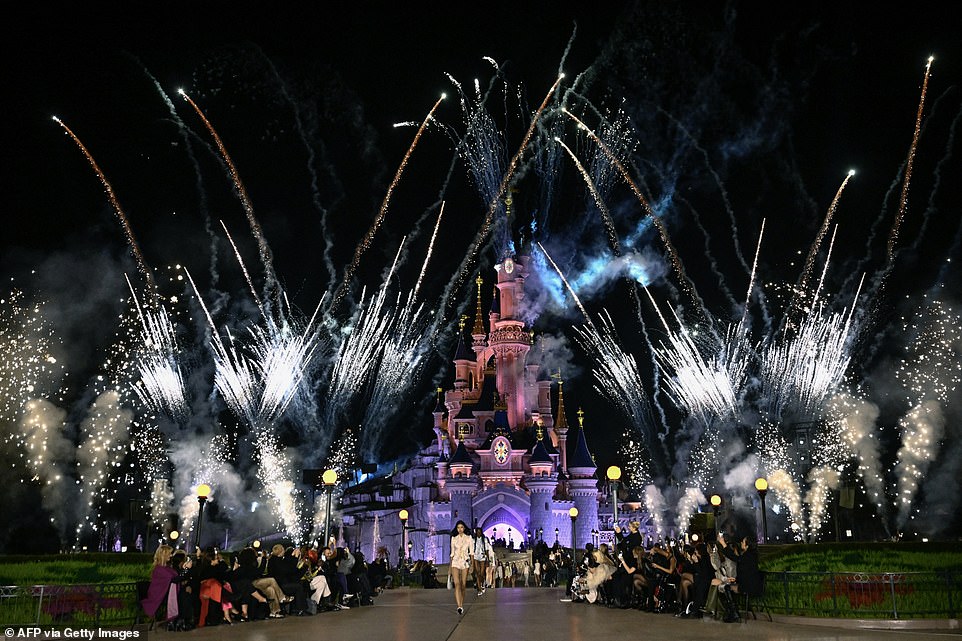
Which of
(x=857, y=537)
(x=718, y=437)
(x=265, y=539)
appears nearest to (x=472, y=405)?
(x=265, y=539)

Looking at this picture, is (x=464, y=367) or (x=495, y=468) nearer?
(x=495, y=468)

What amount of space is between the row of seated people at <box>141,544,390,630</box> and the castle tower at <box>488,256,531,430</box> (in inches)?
2458

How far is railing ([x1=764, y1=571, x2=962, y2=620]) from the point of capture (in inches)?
512

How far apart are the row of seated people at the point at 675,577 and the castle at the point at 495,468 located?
160 ft

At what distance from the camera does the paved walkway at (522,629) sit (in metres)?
11.5

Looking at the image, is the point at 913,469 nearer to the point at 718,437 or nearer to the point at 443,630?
the point at 718,437

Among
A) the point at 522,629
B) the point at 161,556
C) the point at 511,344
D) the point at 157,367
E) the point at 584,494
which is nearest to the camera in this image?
the point at 522,629

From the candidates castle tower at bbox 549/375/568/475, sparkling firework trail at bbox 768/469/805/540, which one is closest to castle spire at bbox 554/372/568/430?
castle tower at bbox 549/375/568/475

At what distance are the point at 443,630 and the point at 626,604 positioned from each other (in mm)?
6297

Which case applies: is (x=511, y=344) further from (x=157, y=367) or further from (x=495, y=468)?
(x=157, y=367)

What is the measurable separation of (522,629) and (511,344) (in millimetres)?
69843

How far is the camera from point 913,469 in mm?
47625

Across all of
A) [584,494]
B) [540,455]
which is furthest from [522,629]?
[584,494]

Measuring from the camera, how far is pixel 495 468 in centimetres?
7381
